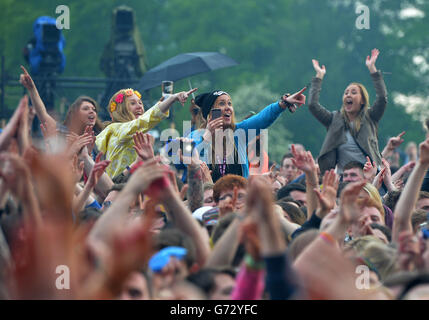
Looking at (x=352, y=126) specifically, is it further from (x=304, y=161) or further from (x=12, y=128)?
(x=12, y=128)

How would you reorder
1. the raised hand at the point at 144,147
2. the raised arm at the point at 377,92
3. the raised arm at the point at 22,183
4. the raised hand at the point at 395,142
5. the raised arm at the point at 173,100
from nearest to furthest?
the raised arm at the point at 22,183
the raised hand at the point at 144,147
the raised arm at the point at 173,100
the raised hand at the point at 395,142
the raised arm at the point at 377,92

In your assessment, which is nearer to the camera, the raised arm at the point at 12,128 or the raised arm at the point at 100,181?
the raised arm at the point at 12,128

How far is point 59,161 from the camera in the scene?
2.99m

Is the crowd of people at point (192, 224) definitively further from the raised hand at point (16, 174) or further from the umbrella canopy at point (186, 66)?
the umbrella canopy at point (186, 66)

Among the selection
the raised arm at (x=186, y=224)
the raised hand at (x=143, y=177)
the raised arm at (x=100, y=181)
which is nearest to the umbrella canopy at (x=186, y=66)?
the raised arm at (x=100, y=181)

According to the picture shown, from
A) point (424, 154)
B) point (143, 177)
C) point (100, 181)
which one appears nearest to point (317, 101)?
point (100, 181)

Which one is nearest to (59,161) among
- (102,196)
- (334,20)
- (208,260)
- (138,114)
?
(208,260)

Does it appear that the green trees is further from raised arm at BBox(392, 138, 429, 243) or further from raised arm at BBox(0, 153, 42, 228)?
raised arm at BBox(0, 153, 42, 228)

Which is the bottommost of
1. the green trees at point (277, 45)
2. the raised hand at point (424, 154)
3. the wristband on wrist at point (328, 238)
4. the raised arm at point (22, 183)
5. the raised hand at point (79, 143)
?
the wristband on wrist at point (328, 238)

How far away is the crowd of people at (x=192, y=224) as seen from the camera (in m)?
2.78

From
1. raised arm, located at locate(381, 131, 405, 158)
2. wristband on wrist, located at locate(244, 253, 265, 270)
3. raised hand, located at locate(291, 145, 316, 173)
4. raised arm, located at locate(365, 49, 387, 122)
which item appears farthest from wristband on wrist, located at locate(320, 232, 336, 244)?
raised arm, located at locate(365, 49, 387, 122)

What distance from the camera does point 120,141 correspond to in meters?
7.04

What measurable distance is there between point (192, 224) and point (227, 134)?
295 centimetres

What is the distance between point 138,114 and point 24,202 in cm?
425
